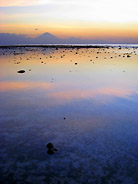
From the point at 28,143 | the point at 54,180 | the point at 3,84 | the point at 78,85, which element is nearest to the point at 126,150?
the point at 54,180

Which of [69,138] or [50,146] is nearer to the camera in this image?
[50,146]

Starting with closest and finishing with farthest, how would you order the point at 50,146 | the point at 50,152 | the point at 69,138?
the point at 50,152 < the point at 50,146 < the point at 69,138

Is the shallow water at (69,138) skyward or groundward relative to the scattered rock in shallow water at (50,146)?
groundward

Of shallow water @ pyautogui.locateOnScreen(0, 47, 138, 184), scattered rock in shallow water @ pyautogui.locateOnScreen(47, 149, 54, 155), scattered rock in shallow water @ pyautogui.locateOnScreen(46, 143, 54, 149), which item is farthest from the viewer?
scattered rock in shallow water @ pyautogui.locateOnScreen(46, 143, 54, 149)

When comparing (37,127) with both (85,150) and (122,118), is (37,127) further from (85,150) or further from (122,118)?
(122,118)

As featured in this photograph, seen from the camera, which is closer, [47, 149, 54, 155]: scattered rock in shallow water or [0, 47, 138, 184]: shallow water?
[0, 47, 138, 184]: shallow water

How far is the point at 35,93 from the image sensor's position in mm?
12711

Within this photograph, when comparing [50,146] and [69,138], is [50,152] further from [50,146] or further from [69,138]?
[69,138]

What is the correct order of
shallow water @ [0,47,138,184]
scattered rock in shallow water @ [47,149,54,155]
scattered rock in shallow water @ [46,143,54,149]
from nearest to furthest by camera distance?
shallow water @ [0,47,138,184], scattered rock in shallow water @ [47,149,54,155], scattered rock in shallow water @ [46,143,54,149]

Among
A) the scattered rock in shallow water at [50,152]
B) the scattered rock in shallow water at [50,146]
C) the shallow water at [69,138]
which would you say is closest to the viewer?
the shallow water at [69,138]

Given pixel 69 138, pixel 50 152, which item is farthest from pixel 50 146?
pixel 69 138

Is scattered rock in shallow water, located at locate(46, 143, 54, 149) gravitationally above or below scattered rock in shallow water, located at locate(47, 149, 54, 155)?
above

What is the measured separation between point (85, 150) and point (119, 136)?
4.85ft

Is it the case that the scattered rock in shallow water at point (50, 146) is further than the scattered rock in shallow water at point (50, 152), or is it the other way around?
the scattered rock in shallow water at point (50, 146)
